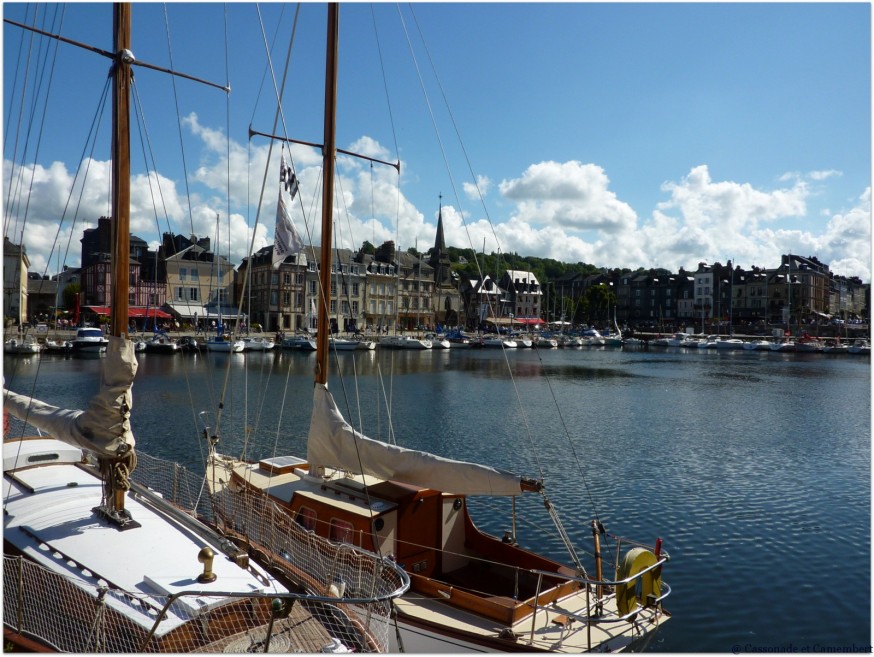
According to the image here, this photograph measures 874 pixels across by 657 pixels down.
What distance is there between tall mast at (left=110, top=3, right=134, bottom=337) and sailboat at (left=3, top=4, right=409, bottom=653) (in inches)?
0.9

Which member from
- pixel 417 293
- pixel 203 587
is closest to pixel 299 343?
pixel 417 293

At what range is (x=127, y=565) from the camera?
9000 millimetres

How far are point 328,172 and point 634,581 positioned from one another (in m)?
10.6

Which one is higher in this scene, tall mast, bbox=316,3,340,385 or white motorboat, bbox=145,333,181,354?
tall mast, bbox=316,3,340,385

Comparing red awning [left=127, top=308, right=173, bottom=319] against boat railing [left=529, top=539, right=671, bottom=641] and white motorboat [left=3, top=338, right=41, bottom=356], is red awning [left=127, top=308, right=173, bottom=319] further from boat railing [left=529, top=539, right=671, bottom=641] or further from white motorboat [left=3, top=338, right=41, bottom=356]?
boat railing [left=529, top=539, right=671, bottom=641]

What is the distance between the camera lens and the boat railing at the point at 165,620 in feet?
24.7

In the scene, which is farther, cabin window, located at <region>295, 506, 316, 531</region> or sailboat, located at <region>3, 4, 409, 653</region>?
cabin window, located at <region>295, 506, 316, 531</region>

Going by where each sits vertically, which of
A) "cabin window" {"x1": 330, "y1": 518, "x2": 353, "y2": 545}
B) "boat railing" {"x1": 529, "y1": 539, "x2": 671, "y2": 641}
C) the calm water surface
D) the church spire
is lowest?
the calm water surface

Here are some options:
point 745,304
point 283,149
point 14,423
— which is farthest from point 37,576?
point 745,304

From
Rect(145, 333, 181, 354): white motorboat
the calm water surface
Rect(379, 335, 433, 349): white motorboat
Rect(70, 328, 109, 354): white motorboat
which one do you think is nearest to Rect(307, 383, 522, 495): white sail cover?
the calm water surface

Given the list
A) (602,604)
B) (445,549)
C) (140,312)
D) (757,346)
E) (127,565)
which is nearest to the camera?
(127,565)

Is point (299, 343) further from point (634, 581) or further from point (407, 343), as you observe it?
point (634, 581)

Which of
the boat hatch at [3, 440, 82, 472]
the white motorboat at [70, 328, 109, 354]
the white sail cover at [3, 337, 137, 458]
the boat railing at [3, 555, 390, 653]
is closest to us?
the boat railing at [3, 555, 390, 653]

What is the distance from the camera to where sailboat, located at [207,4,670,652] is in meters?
9.94
